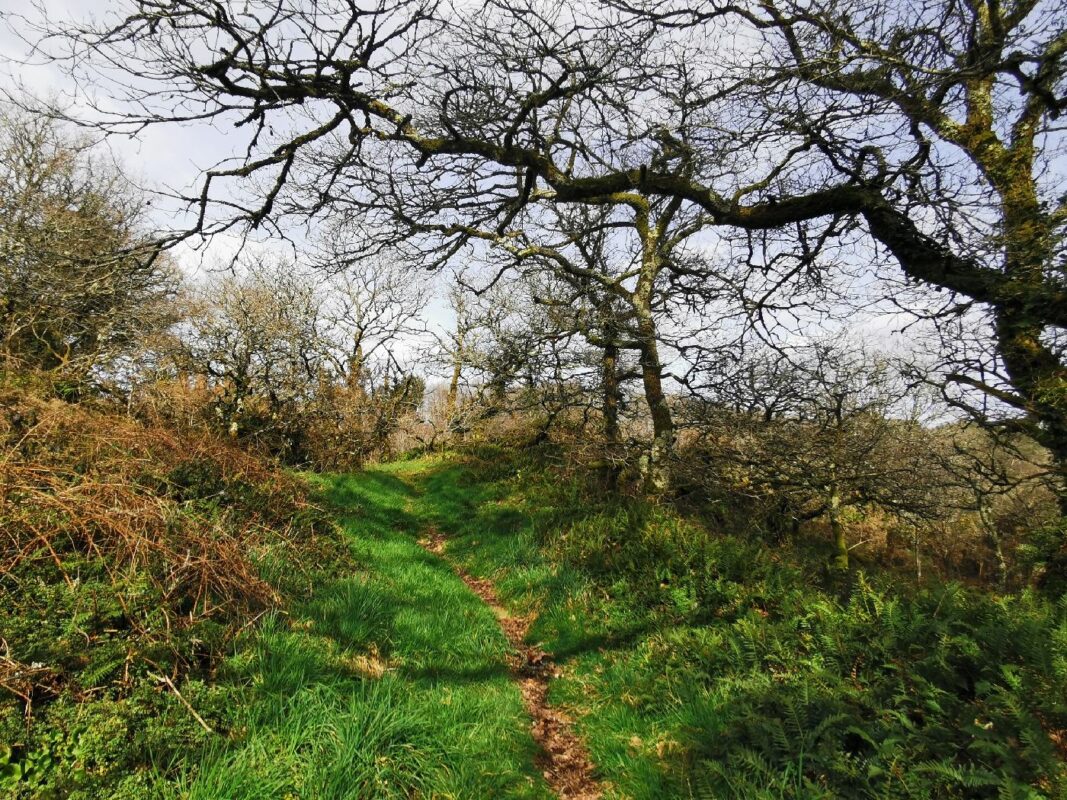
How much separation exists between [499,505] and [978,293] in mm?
8759

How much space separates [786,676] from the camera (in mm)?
3689

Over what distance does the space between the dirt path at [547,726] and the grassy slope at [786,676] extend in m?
0.15

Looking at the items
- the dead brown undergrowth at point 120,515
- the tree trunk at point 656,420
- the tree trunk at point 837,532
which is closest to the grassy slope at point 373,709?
the dead brown undergrowth at point 120,515

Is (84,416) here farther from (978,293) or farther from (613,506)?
(978,293)

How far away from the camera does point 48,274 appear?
546 cm

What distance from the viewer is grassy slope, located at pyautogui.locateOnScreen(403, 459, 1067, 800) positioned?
2.46 meters

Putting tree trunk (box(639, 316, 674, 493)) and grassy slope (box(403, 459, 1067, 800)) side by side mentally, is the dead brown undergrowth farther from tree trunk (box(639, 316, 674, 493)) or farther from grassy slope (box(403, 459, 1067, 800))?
tree trunk (box(639, 316, 674, 493))

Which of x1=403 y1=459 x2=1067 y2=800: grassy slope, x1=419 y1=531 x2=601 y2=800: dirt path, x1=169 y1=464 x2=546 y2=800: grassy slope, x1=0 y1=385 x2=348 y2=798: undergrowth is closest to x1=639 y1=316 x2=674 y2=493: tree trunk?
x1=403 y1=459 x2=1067 y2=800: grassy slope

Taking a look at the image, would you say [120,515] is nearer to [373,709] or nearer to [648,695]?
[373,709]

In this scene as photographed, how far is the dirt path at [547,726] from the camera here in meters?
3.49

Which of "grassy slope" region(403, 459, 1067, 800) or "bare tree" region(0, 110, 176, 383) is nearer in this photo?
"grassy slope" region(403, 459, 1067, 800)

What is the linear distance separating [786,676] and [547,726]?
2.09m

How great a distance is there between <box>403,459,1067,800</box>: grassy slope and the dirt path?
0.15 meters

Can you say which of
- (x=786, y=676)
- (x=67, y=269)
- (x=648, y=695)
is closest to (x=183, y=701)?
(x=648, y=695)
